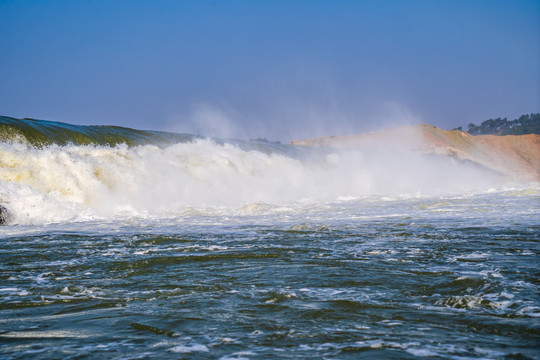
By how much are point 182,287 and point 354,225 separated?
5725 mm

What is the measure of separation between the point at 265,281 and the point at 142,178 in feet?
44.3

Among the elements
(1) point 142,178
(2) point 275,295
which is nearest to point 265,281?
(2) point 275,295

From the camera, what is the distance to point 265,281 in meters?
4.66

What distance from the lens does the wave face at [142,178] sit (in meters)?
13.4

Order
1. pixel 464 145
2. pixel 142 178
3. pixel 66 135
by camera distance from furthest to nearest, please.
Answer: pixel 464 145 < pixel 66 135 < pixel 142 178

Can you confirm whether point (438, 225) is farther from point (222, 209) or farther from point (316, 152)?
point (316, 152)

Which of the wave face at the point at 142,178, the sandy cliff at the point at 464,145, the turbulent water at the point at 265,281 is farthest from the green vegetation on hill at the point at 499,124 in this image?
the turbulent water at the point at 265,281

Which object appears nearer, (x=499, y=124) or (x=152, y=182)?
(x=152, y=182)

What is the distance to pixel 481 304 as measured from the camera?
146 inches

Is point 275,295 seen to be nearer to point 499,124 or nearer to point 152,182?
point 152,182

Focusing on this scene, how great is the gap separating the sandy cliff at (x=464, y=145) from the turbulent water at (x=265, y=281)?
139ft

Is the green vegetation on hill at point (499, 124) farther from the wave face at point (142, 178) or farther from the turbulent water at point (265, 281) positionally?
the turbulent water at point (265, 281)

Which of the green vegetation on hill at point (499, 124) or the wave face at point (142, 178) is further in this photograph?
the green vegetation on hill at point (499, 124)

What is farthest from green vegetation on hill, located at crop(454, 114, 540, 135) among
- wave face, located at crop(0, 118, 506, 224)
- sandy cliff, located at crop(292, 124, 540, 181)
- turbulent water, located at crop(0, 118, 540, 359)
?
turbulent water, located at crop(0, 118, 540, 359)
